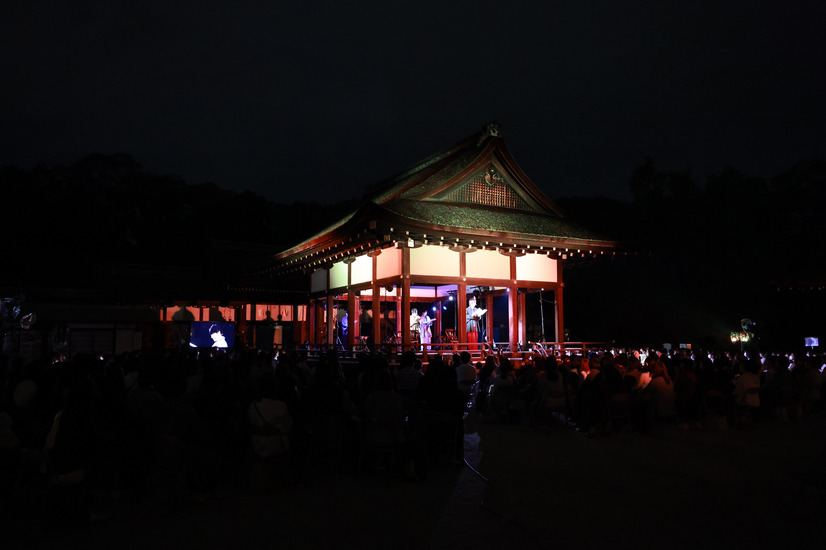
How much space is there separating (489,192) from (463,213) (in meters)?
2.06

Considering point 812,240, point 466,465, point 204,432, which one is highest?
point 812,240

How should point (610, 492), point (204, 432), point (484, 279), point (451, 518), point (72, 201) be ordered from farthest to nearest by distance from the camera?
point (72, 201)
point (484, 279)
point (610, 492)
point (204, 432)
point (451, 518)

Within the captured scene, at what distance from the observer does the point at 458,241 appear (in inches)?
678

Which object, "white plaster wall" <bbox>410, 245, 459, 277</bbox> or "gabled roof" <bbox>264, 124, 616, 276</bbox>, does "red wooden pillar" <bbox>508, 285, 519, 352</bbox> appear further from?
"white plaster wall" <bbox>410, 245, 459, 277</bbox>

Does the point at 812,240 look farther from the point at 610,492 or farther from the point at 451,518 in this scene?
the point at 451,518

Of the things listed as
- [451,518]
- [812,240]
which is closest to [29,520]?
[451,518]

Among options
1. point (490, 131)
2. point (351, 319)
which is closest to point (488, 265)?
point (490, 131)

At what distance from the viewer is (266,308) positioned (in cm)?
2802

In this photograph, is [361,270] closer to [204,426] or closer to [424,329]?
[424,329]

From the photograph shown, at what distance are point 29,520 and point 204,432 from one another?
171cm

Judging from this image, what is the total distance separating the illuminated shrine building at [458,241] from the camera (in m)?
17.0

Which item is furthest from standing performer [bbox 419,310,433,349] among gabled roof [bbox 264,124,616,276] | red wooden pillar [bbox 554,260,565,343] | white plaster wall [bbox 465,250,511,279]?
red wooden pillar [bbox 554,260,565,343]

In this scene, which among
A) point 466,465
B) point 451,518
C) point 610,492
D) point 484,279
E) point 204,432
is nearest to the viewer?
point 451,518

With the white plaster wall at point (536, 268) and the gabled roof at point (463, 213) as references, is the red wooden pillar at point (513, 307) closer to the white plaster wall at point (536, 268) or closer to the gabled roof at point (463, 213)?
the white plaster wall at point (536, 268)
